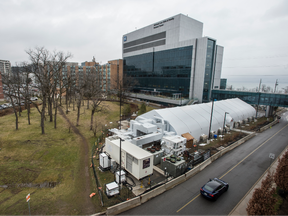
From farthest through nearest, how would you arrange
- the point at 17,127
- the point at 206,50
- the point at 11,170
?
the point at 206,50 < the point at 17,127 < the point at 11,170

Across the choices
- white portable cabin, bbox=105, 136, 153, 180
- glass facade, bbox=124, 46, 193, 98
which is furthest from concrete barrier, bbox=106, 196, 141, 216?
glass facade, bbox=124, 46, 193, 98

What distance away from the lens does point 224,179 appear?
15.9 metres

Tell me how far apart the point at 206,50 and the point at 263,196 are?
2028 inches

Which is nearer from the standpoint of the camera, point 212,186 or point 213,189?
point 213,189

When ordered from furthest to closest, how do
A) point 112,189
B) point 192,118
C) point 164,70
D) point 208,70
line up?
1. point 164,70
2. point 208,70
3. point 192,118
4. point 112,189

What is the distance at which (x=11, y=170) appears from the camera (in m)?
16.5

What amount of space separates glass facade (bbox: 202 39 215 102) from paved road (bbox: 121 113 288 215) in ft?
105

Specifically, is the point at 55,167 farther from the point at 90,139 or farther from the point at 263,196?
the point at 263,196

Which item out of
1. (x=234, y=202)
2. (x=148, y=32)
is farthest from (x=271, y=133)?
(x=148, y=32)

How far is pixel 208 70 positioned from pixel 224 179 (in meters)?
45.8

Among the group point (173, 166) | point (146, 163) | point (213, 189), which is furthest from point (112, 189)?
point (213, 189)

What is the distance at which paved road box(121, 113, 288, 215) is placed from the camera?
39.1 feet

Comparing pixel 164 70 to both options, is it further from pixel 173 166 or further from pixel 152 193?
pixel 152 193

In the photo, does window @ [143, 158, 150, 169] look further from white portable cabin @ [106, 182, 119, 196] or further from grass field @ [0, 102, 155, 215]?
grass field @ [0, 102, 155, 215]
